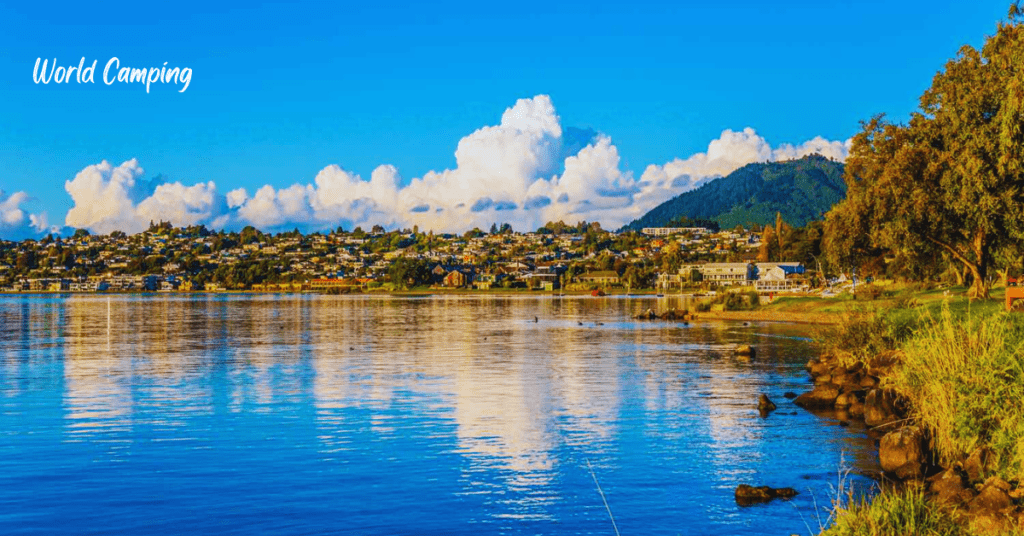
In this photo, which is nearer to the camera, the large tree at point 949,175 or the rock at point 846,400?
the rock at point 846,400

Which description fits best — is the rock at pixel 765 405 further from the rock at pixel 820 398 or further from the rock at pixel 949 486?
the rock at pixel 949 486

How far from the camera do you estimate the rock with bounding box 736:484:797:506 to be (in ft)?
60.4

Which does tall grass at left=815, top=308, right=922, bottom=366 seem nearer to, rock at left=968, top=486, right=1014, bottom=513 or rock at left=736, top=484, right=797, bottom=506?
rock at left=736, top=484, right=797, bottom=506

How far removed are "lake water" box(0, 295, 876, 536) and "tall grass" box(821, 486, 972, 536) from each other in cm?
280

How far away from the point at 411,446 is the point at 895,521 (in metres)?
14.2

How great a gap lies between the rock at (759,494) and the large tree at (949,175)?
90.8 feet

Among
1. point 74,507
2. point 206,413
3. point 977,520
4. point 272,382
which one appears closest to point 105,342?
point 272,382

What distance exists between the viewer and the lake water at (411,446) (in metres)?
17.5

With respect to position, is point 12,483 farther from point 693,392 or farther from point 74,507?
point 693,392

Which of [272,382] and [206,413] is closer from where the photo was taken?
[206,413]

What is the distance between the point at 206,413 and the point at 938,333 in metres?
22.2

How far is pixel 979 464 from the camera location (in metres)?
17.6

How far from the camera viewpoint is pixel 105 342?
6369 cm

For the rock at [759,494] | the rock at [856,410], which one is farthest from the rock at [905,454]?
the rock at [856,410]
